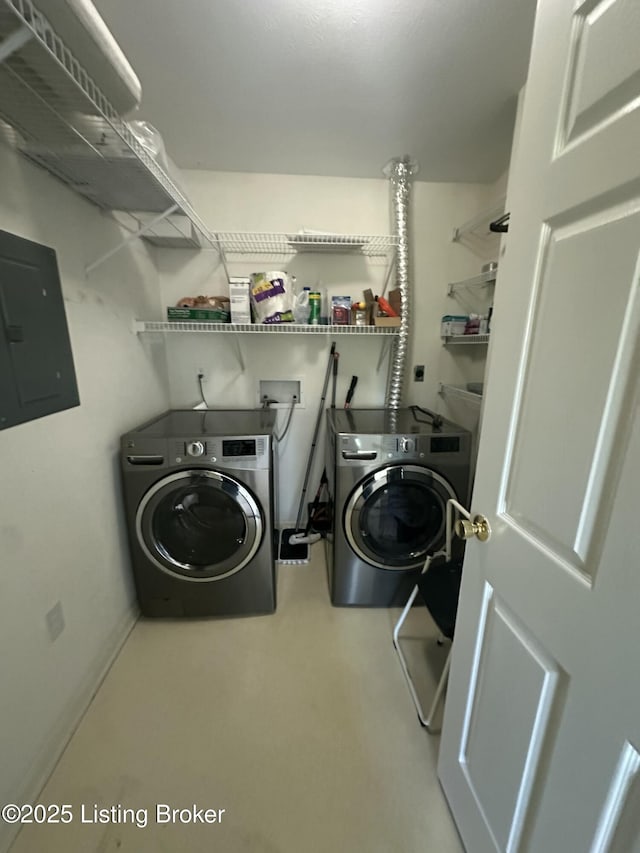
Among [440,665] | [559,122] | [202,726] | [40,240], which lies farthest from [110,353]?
Answer: [440,665]

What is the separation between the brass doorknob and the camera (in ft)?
2.64

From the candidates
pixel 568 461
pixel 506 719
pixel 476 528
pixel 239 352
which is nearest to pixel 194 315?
pixel 239 352

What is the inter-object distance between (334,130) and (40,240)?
1355 millimetres

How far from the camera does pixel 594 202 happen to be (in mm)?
525

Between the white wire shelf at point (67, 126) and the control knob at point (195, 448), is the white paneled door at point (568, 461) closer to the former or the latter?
the white wire shelf at point (67, 126)

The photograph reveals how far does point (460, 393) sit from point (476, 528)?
130 cm

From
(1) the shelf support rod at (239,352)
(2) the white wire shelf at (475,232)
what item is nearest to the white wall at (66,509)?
(1) the shelf support rod at (239,352)

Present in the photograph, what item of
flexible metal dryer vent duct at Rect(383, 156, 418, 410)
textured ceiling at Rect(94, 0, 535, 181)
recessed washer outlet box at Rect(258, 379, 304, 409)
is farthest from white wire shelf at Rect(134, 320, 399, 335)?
textured ceiling at Rect(94, 0, 535, 181)

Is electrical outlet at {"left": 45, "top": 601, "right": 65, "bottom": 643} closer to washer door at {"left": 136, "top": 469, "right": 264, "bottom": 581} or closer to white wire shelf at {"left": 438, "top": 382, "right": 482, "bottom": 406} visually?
washer door at {"left": 136, "top": 469, "right": 264, "bottom": 581}

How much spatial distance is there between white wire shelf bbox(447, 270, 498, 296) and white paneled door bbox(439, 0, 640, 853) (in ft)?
3.55

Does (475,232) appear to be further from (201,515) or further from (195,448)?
(201,515)

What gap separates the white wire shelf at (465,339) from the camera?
179 centimetres

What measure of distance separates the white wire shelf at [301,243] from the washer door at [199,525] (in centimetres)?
132

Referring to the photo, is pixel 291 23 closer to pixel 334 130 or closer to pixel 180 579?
pixel 334 130
